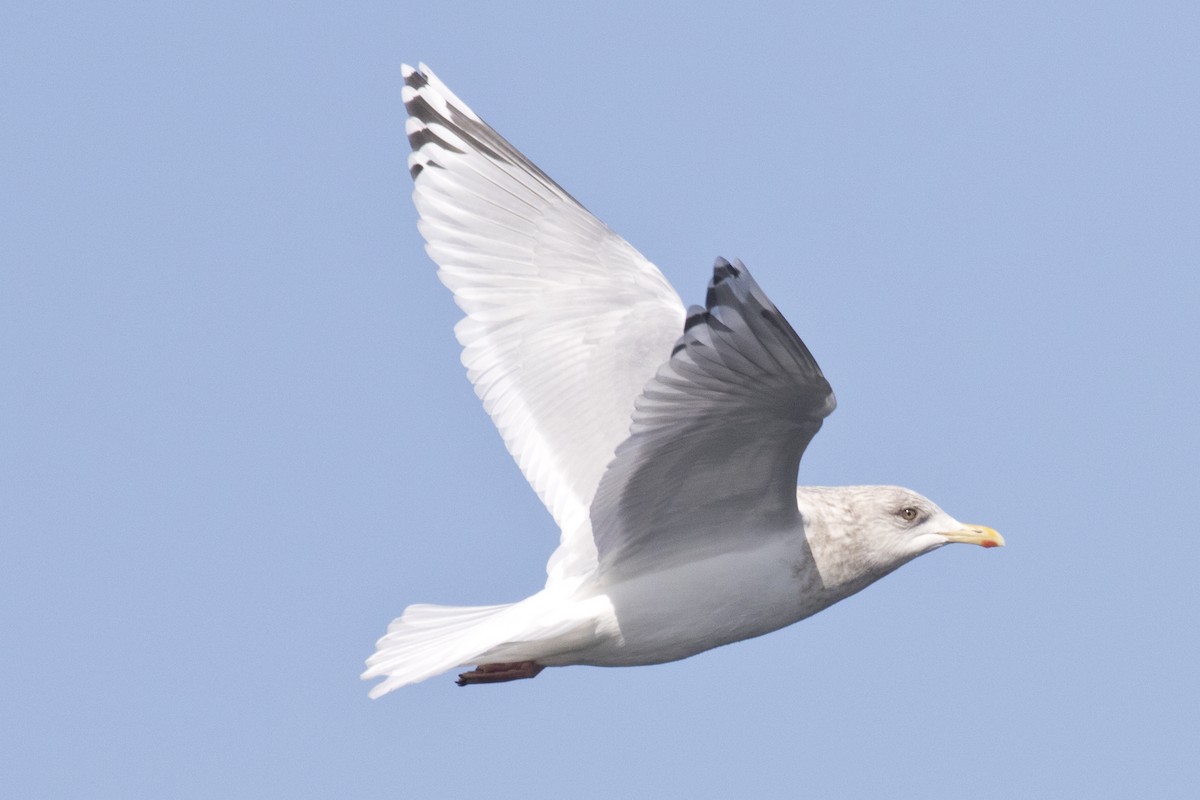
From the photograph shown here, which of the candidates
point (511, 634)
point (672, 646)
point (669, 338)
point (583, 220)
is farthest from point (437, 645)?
point (583, 220)

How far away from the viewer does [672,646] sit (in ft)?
26.9

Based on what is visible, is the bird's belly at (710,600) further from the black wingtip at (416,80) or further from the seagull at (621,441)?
the black wingtip at (416,80)

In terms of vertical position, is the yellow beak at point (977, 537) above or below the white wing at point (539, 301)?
below

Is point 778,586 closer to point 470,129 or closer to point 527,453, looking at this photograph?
point 527,453

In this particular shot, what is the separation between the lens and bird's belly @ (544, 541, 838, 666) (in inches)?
320

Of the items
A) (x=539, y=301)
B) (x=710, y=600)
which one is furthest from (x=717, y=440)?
(x=539, y=301)

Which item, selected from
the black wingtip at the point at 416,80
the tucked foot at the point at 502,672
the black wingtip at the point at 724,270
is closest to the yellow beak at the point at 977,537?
the tucked foot at the point at 502,672

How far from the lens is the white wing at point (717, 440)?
6.70 metres

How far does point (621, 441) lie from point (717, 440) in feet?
5.10

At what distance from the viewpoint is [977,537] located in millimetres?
8703

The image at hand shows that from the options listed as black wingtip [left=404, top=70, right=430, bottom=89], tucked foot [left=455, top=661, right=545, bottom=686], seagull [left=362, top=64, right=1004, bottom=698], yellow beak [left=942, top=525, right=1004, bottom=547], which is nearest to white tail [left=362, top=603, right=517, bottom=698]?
seagull [left=362, top=64, right=1004, bottom=698]

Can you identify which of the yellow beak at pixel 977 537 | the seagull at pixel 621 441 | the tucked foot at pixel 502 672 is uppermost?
→ the seagull at pixel 621 441

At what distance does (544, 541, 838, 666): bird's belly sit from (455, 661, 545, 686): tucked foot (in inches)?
12.4

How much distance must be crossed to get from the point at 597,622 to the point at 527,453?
4.31 ft
